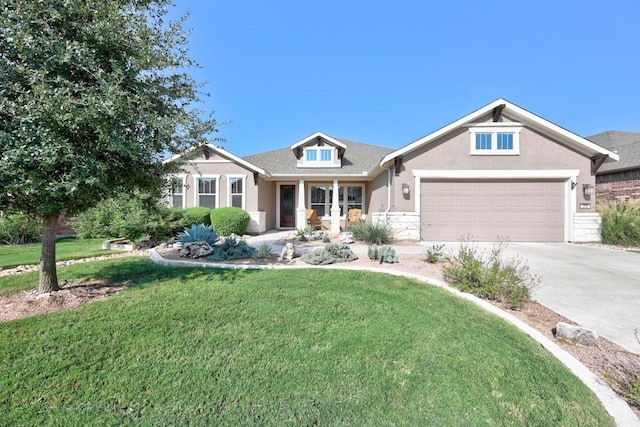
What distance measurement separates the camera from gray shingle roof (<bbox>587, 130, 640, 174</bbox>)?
46.0ft

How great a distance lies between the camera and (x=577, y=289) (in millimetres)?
4953

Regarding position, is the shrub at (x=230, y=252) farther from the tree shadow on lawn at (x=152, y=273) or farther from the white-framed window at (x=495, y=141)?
the white-framed window at (x=495, y=141)

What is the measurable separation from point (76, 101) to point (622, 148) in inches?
982

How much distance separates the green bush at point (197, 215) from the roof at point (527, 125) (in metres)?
8.26

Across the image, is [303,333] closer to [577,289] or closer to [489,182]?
[577,289]

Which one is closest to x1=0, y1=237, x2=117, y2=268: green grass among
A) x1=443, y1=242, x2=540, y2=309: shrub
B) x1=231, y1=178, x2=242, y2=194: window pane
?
x1=231, y1=178, x2=242, y2=194: window pane

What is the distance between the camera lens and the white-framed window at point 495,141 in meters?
10.4

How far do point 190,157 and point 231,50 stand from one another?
7855 mm

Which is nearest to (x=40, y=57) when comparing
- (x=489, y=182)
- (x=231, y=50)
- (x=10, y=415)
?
(x=10, y=415)

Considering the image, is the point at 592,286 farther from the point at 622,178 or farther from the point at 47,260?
the point at 622,178

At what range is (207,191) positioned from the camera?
1355 cm

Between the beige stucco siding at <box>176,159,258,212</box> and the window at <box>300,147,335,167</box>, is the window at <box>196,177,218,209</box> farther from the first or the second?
the window at <box>300,147,335,167</box>

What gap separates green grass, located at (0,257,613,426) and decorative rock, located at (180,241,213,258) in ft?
8.66

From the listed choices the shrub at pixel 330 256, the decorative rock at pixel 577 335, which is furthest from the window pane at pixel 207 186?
the decorative rock at pixel 577 335
